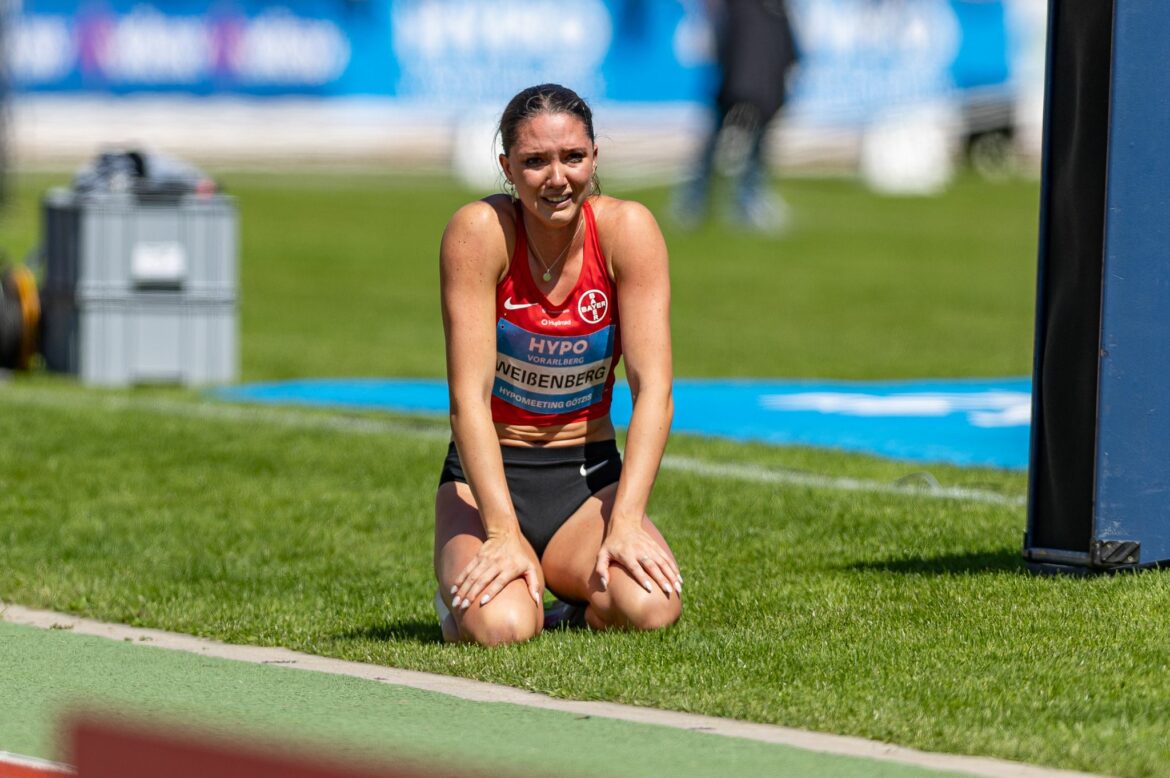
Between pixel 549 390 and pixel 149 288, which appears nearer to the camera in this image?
pixel 549 390

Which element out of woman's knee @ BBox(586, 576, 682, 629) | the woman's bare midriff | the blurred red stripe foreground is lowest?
woman's knee @ BBox(586, 576, 682, 629)

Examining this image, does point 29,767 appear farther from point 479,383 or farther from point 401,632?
point 401,632

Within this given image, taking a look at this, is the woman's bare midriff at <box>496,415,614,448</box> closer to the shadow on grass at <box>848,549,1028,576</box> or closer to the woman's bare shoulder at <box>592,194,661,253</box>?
the woman's bare shoulder at <box>592,194,661,253</box>

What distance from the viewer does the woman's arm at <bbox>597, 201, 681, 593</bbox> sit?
19.6ft

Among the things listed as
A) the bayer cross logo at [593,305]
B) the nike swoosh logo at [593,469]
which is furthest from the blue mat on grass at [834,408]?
the bayer cross logo at [593,305]

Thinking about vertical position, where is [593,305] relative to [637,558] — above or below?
above

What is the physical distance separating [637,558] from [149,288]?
302 inches

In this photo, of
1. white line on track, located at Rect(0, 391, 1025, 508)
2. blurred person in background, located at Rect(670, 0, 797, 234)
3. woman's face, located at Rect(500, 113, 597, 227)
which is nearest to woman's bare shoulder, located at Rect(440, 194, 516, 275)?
woman's face, located at Rect(500, 113, 597, 227)

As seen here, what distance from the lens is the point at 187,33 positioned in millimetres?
31047

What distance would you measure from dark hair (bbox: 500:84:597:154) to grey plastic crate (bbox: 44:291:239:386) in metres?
7.30

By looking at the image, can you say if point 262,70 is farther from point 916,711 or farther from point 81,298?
point 916,711

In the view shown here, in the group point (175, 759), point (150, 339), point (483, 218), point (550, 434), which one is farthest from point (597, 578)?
point (150, 339)

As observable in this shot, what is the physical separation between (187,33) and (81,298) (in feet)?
62.2

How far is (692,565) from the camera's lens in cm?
740
